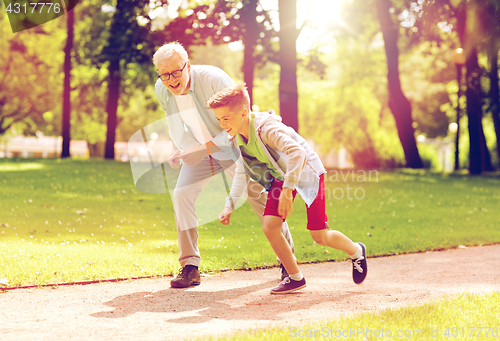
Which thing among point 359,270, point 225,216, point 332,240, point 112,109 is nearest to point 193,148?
point 225,216

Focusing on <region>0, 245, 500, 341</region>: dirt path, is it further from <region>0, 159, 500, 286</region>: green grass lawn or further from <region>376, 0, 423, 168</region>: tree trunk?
<region>376, 0, 423, 168</region>: tree trunk

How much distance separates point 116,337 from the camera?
3.39m

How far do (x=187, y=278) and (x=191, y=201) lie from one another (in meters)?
0.68

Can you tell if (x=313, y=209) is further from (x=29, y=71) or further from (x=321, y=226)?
(x=29, y=71)

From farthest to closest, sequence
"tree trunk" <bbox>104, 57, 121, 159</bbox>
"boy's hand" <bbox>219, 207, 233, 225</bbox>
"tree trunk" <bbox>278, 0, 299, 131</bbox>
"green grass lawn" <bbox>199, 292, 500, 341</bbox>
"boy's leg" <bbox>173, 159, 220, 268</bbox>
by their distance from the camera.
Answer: "tree trunk" <bbox>104, 57, 121, 159</bbox>
"tree trunk" <bbox>278, 0, 299, 131</bbox>
"boy's leg" <bbox>173, 159, 220, 268</bbox>
"boy's hand" <bbox>219, 207, 233, 225</bbox>
"green grass lawn" <bbox>199, 292, 500, 341</bbox>

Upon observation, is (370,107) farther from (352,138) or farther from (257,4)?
(257,4)

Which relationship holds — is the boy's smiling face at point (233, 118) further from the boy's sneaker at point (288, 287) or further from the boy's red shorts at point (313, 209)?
the boy's sneaker at point (288, 287)

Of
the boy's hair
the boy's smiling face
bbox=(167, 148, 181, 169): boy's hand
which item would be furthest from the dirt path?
the boy's hair

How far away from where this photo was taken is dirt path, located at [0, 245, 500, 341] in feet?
11.7

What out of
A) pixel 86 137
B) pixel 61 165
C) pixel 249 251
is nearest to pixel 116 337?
pixel 249 251

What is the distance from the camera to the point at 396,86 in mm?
22609

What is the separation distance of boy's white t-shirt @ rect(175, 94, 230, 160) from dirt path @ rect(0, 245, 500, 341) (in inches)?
47.1

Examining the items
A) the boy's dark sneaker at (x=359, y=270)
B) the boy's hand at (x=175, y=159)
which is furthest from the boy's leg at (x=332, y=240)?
the boy's hand at (x=175, y=159)

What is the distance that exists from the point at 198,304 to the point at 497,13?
61.5ft
